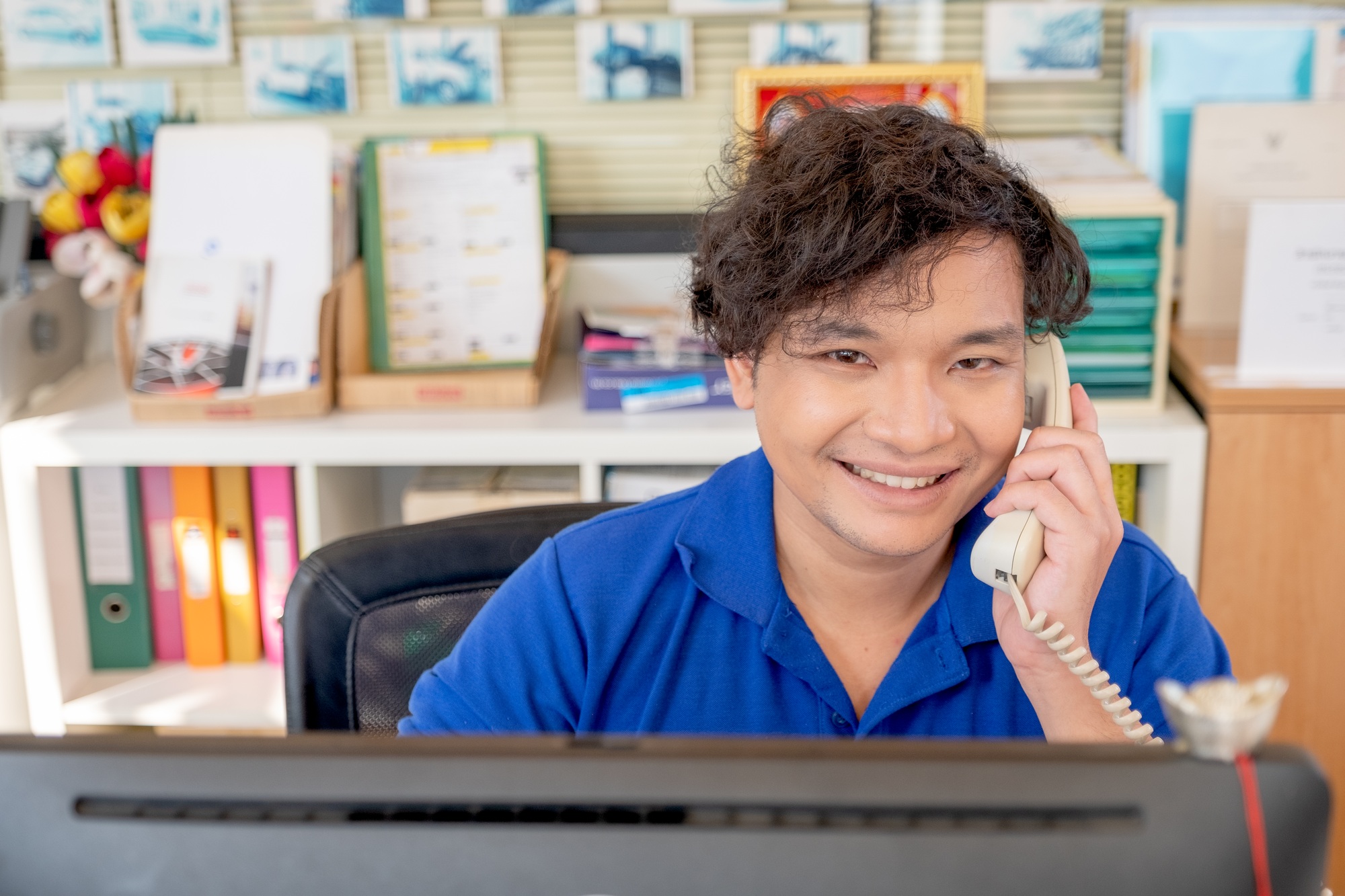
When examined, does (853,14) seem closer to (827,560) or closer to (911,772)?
(827,560)

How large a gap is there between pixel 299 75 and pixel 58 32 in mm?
465

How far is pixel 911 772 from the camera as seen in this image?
0.46m

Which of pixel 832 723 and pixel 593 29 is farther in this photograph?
pixel 593 29

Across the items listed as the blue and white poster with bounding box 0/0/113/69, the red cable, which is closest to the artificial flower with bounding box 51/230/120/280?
the blue and white poster with bounding box 0/0/113/69

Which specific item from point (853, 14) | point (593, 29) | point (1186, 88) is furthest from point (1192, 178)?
point (593, 29)

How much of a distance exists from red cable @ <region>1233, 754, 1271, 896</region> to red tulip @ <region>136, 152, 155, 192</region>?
2163 mm

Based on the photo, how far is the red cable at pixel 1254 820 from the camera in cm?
46

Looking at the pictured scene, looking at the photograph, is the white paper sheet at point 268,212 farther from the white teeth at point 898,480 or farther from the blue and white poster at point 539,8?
the white teeth at point 898,480

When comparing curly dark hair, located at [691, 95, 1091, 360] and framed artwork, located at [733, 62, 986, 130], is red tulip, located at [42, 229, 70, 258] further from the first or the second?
curly dark hair, located at [691, 95, 1091, 360]

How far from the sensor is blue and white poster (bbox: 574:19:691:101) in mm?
2357

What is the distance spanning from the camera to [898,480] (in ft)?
3.33

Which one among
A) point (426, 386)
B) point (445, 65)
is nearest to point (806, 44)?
point (445, 65)

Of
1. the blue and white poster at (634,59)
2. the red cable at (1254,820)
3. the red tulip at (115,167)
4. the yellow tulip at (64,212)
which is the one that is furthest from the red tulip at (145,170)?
the red cable at (1254,820)

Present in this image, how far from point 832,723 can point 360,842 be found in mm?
639
